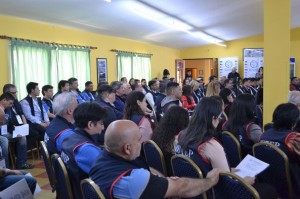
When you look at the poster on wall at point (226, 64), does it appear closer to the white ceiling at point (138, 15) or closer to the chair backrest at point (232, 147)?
the white ceiling at point (138, 15)

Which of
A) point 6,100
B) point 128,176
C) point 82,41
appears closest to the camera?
point 128,176

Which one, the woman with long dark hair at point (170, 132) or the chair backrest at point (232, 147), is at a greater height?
the woman with long dark hair at point (170, 132)

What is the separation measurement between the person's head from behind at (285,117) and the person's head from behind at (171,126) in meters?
0.74

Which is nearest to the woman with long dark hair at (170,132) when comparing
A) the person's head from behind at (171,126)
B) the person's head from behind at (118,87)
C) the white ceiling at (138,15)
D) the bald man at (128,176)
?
the person's head from behind at (171,126)

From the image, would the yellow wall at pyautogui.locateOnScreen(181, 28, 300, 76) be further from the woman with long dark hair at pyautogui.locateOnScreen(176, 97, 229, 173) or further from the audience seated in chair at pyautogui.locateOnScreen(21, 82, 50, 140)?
the woman with long dark hair at pyautogui.locateOnScreen(176, 97, 229, 173)

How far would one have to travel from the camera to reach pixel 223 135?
9.53 ft

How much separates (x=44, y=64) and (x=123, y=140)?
19.6 feet

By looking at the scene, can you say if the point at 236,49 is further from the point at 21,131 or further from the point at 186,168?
the point at 186,168

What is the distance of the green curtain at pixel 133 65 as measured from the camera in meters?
10.0

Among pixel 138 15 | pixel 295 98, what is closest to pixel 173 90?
pixel 295 98

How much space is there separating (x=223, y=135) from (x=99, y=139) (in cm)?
159

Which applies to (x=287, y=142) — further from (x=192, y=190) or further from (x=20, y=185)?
(x=20, y=185)

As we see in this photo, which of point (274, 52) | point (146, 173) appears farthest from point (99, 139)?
point (274, 52)

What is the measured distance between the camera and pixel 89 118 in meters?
2.23
